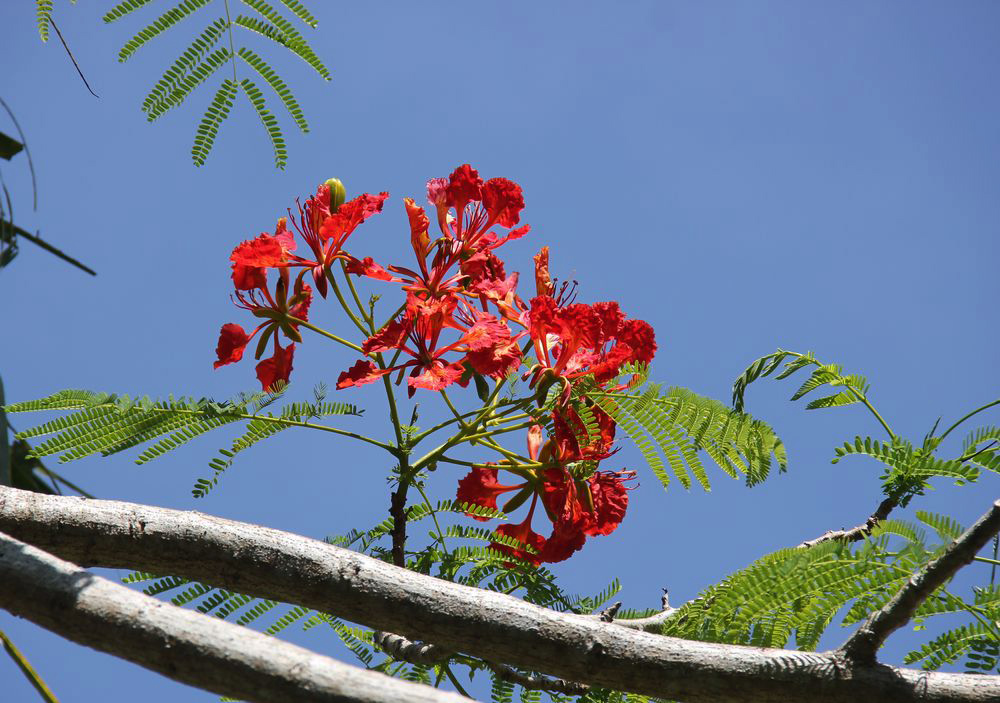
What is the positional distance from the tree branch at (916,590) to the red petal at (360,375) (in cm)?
109

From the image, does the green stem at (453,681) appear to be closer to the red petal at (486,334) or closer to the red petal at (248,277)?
the red petal at (486,334)

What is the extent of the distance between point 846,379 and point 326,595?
123cm

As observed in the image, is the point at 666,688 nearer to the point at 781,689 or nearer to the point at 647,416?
the point at 781,689

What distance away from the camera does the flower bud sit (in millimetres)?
2367

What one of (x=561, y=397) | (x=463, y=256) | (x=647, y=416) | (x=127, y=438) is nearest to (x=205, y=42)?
(x=463, y=256)

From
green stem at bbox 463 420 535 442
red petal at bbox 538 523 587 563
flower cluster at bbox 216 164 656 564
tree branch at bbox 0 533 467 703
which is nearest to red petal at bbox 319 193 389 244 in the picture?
flower cluster at bbox 216 164 656 564

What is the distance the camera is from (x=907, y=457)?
2012 millimetres

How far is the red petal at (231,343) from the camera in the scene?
7.67 feet

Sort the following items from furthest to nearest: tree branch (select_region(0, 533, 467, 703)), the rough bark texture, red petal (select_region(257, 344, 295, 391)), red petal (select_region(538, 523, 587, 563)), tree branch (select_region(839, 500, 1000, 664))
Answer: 1. red petal (select_region(257, 344, 295, 391))
2. red petal (select_region(538, 523, 587, 563))
3. the rough bark texture
4. tree branch (select_region(839, 500, 1000, 664))
5. tree branch (select_region(0, 533, 467, 703))

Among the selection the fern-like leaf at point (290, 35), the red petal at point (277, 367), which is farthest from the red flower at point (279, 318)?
the fern-like leaf at point (290, 35)

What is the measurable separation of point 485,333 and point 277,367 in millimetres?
556

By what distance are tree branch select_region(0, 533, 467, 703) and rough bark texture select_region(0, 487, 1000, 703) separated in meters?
0.49

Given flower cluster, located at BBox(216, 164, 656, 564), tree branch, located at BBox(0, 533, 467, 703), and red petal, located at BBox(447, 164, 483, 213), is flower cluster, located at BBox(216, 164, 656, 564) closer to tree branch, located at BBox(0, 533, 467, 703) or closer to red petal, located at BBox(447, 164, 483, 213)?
red petal, located at BBox(447, 164, 483, 213)

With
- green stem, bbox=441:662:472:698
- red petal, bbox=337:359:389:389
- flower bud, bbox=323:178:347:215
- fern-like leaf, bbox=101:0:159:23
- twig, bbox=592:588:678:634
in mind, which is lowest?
green stem, bbox=441:662:472:698
